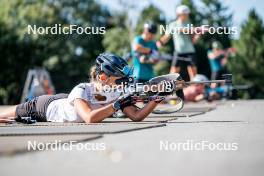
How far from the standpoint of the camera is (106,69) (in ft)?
24.2

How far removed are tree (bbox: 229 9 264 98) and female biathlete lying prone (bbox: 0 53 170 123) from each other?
48.5 m

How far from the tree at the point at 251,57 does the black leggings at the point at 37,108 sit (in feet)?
158

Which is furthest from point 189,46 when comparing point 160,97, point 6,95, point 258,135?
point 6,95

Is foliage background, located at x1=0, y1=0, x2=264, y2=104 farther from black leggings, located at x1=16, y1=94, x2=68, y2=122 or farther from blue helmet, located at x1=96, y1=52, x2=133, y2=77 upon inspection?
blue helmet, located at x1=96, y1=52, x2=133, y2=77

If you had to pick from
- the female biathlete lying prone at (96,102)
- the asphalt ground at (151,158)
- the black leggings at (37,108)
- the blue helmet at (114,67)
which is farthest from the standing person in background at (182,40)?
the asphalt ground at (151,158)

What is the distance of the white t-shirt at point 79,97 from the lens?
24.0 feet

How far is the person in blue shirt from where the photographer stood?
1362 centimetres

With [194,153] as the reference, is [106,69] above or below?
above

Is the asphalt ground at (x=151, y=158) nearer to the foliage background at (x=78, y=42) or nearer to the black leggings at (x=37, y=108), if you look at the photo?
the black leggings at (x=37, y=108)

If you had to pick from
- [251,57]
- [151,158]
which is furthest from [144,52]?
[251,57]

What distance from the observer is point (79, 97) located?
7.23 m

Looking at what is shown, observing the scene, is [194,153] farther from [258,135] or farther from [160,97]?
[160,97]

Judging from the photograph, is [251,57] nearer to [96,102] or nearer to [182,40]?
[182,40]

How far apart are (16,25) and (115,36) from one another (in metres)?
15.2
